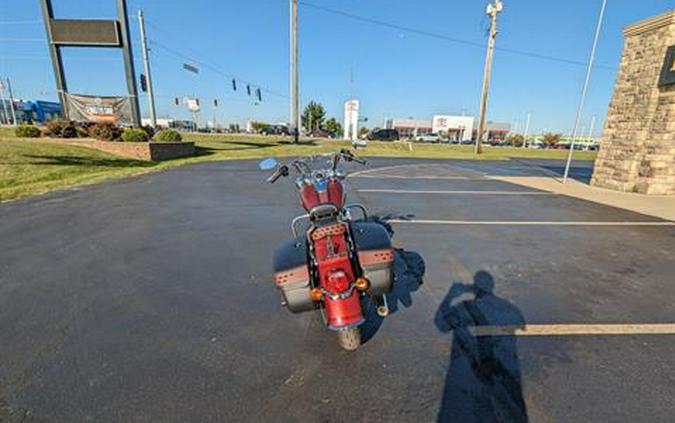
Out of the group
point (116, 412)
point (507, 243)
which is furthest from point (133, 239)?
point (507, 243)

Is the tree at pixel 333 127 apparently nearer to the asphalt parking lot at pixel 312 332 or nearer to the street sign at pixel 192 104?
the street sign at pixel 192 104

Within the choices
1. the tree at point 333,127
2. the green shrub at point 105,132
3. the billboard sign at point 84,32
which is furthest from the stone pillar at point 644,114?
the tree at point 333,127

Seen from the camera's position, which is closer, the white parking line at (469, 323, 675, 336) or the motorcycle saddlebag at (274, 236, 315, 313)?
the motorcycle saddlebag at (274, 236, 315, 313)

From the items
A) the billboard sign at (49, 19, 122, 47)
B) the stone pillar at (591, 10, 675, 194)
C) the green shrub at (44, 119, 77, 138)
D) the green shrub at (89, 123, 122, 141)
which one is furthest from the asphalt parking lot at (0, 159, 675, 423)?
the billboard sign at (49, 19, 122, 47)

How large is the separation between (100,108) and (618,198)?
2344cm

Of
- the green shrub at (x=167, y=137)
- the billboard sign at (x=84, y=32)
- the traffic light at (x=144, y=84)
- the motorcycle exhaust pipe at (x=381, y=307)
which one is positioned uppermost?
the billboard sign at (x=84, y=32)

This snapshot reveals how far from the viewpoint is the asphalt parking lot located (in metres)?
2.08

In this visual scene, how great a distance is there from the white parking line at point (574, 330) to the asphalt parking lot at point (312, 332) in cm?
2

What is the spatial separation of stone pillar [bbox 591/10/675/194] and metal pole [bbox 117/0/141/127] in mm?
21541

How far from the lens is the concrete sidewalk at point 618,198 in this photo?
7.92m

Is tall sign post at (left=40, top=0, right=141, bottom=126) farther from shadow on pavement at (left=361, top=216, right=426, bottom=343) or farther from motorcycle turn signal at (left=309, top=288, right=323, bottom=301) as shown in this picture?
motorcycle turn signal at (left=309, top=288, right=323, bottom=301)

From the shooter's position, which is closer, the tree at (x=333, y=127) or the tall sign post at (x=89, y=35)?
the tall sign post at (x=89, y=35)

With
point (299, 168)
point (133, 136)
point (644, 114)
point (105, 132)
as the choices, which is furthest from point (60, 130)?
point (644, 114)

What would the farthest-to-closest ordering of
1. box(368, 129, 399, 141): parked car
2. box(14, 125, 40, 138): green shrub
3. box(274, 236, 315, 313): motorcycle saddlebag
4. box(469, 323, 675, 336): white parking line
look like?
1. box(368, 129, 399, 141): parked car
2. box(14, 125, 40, 138): green shrub
3. box(469, 323, 675, 336): white parking line
4. box(274, 236, 315, 313): motorcycle saddlebag
